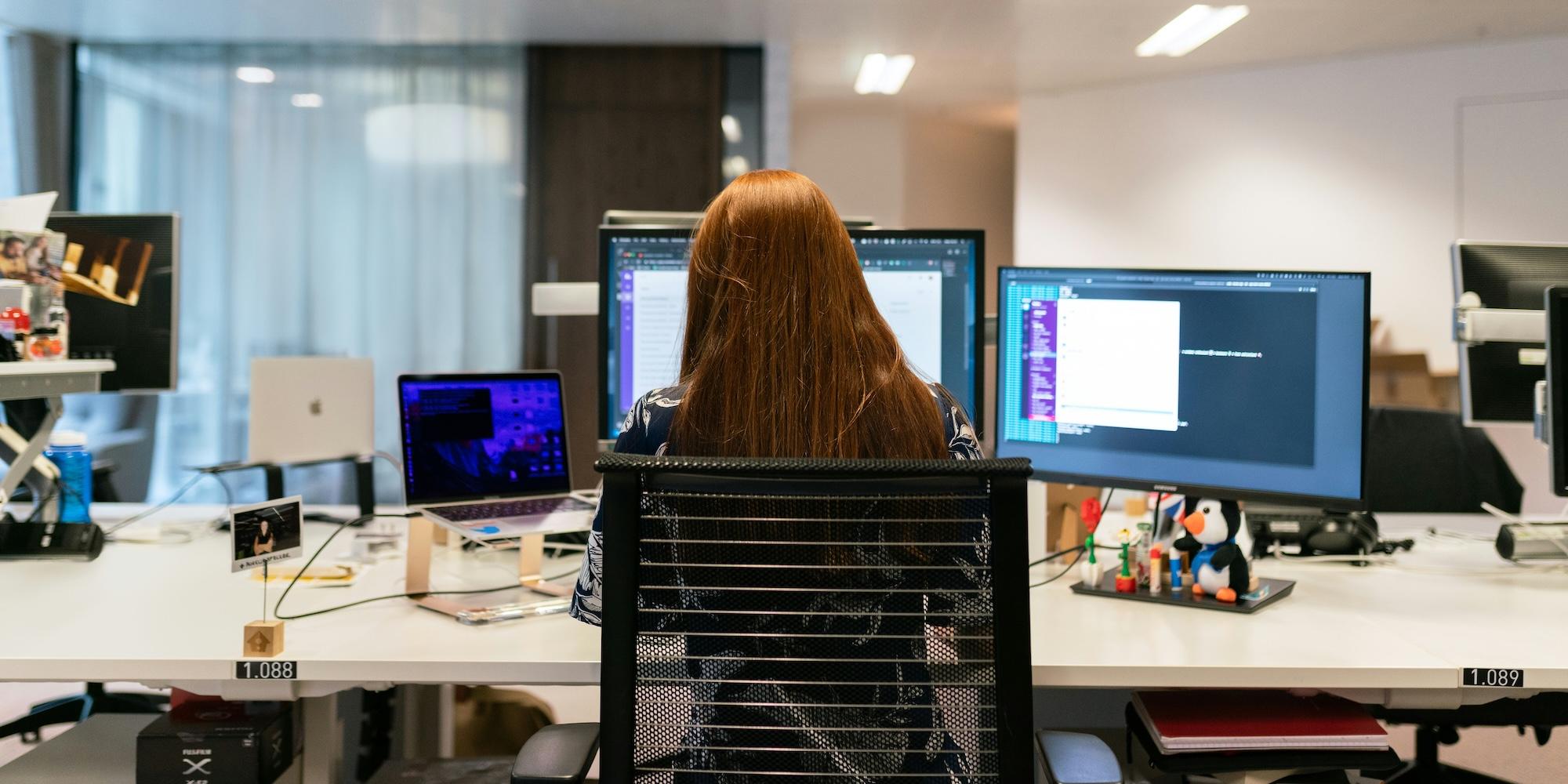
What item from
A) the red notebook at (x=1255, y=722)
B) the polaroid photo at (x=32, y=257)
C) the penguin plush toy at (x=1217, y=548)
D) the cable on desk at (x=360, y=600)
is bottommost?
the red notebook at (x=1255, y=722)

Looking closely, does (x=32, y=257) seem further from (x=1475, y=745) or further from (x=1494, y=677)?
(x=1475, y=745)

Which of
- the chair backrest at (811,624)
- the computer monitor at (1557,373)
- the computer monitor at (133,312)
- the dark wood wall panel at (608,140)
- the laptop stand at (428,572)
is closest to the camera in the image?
the chair backrest at (811,624)

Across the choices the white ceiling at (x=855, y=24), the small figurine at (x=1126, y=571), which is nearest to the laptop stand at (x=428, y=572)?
the small figurine at (x=1126, y=571)

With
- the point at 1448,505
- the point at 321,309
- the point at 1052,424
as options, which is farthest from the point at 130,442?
the point at 1448,505

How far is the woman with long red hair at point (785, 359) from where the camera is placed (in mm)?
1081

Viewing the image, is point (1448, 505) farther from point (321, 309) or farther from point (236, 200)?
point (236, 200)

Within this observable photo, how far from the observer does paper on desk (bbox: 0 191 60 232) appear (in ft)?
6.12

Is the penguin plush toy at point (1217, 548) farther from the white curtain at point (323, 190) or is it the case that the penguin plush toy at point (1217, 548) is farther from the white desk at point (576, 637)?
the white curtain at point (323, 190)

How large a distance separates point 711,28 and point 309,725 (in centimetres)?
452

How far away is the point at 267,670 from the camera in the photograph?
1.27 m

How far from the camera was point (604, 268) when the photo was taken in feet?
6.15

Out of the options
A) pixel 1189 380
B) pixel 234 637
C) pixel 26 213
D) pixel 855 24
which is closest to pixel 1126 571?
pixel 1189 380

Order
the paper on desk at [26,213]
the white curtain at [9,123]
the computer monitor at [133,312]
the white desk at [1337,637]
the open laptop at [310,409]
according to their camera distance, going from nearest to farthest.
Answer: the white desk at [1337,637] < the paper on desk at [26,213] < the computer monitor at [133,312] < the open laptop at [310,409] < the white curtain at [9,123]

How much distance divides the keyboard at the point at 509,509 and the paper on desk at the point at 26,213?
0.93m
